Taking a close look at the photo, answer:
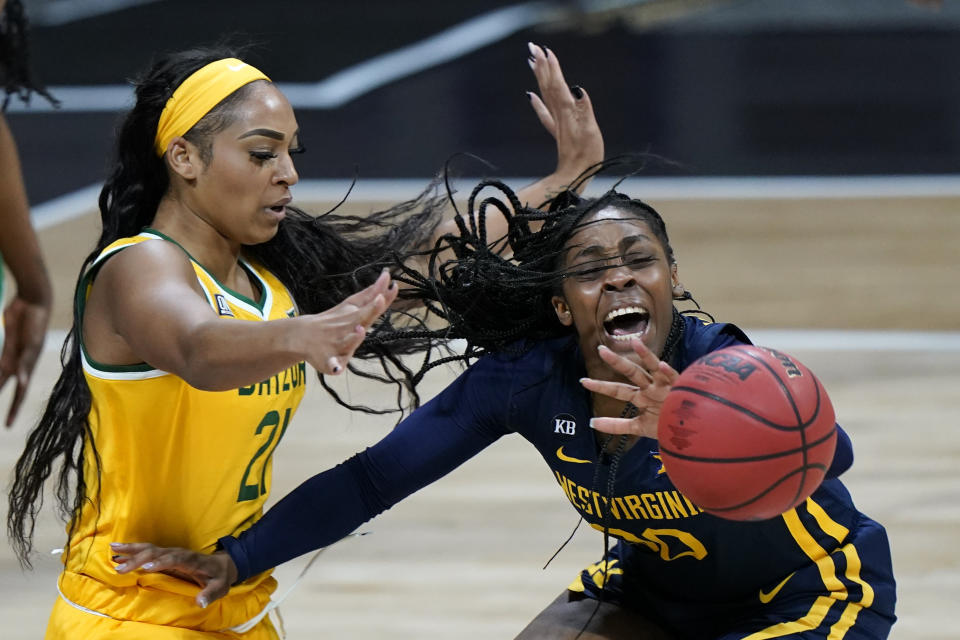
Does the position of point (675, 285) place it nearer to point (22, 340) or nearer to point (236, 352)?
point (236, 352)

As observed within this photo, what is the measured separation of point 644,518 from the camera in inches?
105

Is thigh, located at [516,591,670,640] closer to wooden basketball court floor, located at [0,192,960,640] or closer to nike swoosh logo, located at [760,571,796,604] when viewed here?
nike swoosh logo, located at [760,571,796,604]

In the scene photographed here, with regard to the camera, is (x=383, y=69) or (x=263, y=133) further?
(x=383, y=69)

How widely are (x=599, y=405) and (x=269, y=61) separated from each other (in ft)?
37.4

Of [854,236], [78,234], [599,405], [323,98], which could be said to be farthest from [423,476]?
[323,98]

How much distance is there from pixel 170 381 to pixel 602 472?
0.82 m

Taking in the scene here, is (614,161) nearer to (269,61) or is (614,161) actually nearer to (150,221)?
(150,221)

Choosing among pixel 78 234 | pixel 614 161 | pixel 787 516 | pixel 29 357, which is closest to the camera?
pixel 787 516

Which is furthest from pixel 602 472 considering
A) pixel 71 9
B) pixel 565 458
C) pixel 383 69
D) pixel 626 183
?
pixel 71 9

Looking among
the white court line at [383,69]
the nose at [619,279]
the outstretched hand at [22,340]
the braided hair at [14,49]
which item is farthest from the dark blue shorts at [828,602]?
the white court line at [383,69]

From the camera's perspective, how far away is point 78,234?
8.94 metres

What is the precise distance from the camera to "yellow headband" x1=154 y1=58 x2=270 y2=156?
269cm

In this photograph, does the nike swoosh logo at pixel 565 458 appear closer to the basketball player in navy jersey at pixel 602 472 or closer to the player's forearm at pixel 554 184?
the basketball player in navy jersey at pixel 602 472

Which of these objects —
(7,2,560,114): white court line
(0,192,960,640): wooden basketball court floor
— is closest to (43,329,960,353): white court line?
(0,192,960,640): wooden basketball court floor
